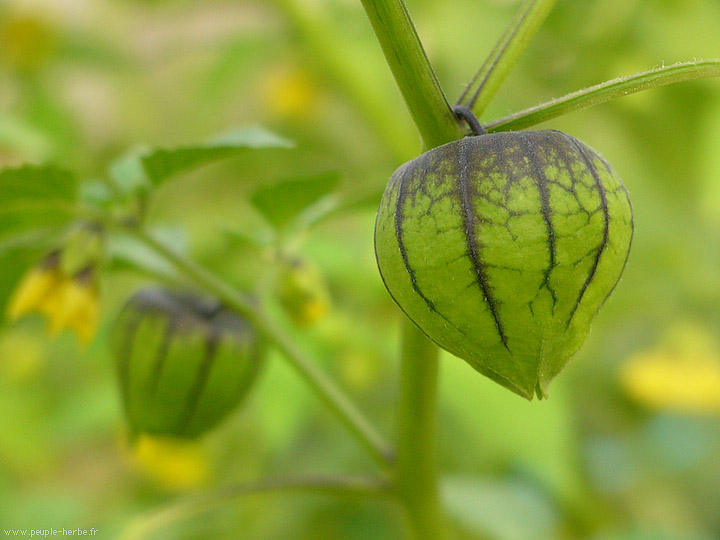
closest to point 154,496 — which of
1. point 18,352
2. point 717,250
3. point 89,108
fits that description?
point 18,352

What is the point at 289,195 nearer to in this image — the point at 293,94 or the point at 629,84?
the point at 629,84

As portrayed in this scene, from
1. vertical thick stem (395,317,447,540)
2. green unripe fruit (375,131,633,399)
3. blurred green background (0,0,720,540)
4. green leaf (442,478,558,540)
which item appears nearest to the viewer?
green unripe fruit (375,131,633,399)

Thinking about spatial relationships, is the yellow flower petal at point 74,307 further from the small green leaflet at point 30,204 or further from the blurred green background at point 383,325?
the blurred green background at point 383,325

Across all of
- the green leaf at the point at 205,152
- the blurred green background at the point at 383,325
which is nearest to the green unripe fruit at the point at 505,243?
the green leaf at the point at 205,152

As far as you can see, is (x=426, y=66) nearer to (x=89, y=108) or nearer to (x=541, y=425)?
(x=541, y=425)

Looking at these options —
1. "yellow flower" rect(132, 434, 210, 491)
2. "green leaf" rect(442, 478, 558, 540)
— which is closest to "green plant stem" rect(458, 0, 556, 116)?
"green leaf" rect(442, 478, 558, 540)

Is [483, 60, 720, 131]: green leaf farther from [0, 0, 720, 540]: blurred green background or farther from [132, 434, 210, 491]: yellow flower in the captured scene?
[132, 434, 210, 491]: yellow flower
